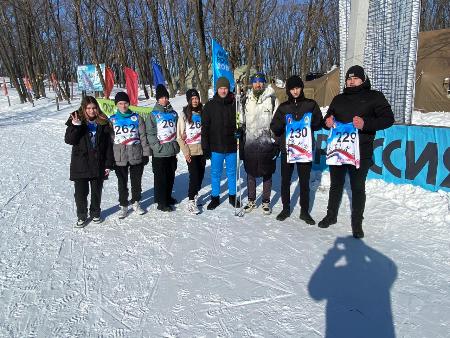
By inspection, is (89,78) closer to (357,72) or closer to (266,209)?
(266,209)

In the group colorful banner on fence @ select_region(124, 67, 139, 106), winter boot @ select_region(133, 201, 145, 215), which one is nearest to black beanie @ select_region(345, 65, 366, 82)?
winter boot @ select_region(133, 201, 145, 215)

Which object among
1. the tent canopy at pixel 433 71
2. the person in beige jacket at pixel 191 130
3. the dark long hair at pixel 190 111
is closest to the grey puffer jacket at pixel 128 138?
the person in beige jacket at pixel 191 130

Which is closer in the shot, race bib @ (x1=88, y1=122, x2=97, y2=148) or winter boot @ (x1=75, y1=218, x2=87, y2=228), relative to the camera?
race bib @ (x1=88, y1=122, x2=97, y2=148)

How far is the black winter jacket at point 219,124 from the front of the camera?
534cm

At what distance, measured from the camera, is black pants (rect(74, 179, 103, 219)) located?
503 cm

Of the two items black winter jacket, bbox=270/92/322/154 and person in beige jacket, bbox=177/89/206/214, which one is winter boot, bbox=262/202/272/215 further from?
black winter jacket, bbox=270/92/322/154

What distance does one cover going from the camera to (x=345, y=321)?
9.96ft

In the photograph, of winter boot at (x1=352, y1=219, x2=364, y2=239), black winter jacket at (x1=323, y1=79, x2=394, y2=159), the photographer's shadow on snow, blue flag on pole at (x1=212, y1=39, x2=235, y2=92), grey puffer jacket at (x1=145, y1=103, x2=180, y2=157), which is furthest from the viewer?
blue flag on pole at (x1=212, y1=39, x2=235, y2=92)

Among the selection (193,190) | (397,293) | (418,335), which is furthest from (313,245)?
(193,190)

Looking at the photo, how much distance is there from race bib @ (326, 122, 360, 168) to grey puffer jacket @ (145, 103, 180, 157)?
2.41m

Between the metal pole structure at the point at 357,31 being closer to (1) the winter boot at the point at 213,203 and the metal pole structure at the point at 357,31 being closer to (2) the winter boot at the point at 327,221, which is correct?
(2) the winter boot at the point at 327,221

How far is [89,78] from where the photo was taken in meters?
20.4

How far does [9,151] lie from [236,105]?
8880 millimetres

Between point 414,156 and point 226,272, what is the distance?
4.28m
